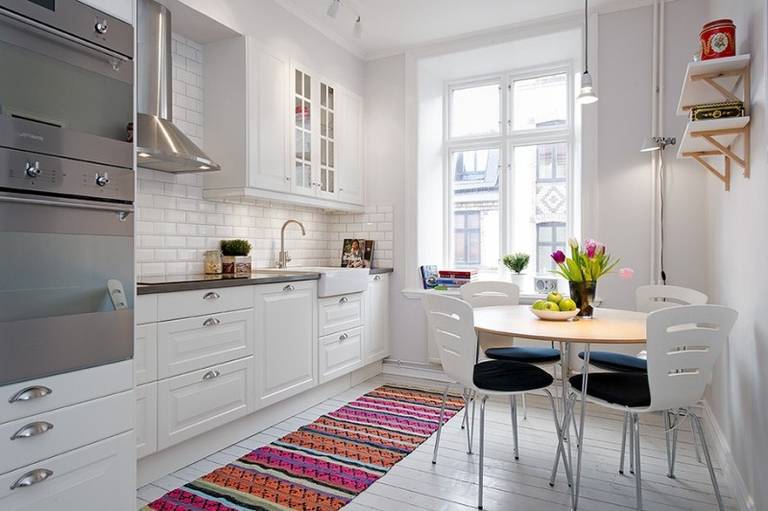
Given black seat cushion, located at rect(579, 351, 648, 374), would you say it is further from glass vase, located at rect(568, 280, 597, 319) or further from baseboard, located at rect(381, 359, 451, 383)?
baseboard, located at rect(381, 359, 451, 383)

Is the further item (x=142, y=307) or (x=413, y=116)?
(x=413, y=116)

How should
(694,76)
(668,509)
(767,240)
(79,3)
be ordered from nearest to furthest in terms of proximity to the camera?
(79,3), (767,240), (668,509), (694,76)

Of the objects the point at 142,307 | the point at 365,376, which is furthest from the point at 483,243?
the point at 142,307

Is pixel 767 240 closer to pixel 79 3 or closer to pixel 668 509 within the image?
pixel 668 509

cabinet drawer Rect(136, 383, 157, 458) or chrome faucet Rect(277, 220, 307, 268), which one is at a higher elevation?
chrome faucet Rect(277, 220, 307, 268)

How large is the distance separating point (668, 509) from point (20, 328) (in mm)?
2577

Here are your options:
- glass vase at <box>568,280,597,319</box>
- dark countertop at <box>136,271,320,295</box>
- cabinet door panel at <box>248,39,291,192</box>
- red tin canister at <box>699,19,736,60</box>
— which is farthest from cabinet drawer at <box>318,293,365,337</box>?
red tin canister at <box>699,19,736,60</box>

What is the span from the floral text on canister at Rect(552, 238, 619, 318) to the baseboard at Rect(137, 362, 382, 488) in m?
1.93

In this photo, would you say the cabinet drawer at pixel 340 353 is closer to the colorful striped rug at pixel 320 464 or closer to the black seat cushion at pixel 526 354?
the colorful striped rug at pixel 320 464

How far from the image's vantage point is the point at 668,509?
213 centimetres

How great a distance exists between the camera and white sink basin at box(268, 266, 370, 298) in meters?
3.39

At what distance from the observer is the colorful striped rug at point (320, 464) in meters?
2.19

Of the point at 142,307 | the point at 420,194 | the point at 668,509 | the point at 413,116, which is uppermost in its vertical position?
the point at 413,116

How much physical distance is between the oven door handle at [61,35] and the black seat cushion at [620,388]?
233 centimetres
